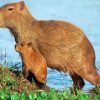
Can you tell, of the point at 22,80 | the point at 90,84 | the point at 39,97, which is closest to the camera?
the point at 39,97

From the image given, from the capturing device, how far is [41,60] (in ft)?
31.9

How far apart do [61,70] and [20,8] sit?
1344mm

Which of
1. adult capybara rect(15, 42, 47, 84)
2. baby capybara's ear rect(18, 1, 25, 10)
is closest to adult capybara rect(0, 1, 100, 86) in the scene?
baby capybara's ear rect(18, 1, 25, 10)

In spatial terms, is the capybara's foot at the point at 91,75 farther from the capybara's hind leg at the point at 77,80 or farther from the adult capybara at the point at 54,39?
the capybara's hind leg at the point at 77,80

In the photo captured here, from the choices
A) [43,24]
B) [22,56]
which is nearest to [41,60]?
[22,56]

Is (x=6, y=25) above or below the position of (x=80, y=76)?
above

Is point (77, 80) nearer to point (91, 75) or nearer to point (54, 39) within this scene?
point (91, 75)

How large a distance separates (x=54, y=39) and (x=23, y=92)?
8.05ft

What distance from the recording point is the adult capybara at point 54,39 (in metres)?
10.3

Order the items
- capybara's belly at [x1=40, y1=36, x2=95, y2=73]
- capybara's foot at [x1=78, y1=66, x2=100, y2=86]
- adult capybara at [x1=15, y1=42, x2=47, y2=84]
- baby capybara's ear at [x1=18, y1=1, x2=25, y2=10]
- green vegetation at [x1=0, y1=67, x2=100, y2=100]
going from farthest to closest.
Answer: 1. capybara's foot at [x1=78, y1=66, x2=100, y2=86]
2. baby capybara's ear at [x1=18, y1=1, x2=25, y2=10]
3. capybara's belly at [x1=40, y1=36, x2=95, y2=73]
4. adult capybara at [x1=15, y1=42, x2=47, y2=84]
5. green vegetation at [x1=0, y1=67, x2=100, y2=100]

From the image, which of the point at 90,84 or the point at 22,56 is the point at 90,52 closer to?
the point at 90,84

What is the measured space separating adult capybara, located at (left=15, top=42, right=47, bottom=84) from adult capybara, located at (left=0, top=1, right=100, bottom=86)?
389mm

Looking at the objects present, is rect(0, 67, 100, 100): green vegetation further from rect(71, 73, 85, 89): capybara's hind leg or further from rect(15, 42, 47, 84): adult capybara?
rect(71, 73, 85, 89): capybara's hind leg

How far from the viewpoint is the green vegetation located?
764 centimetres
